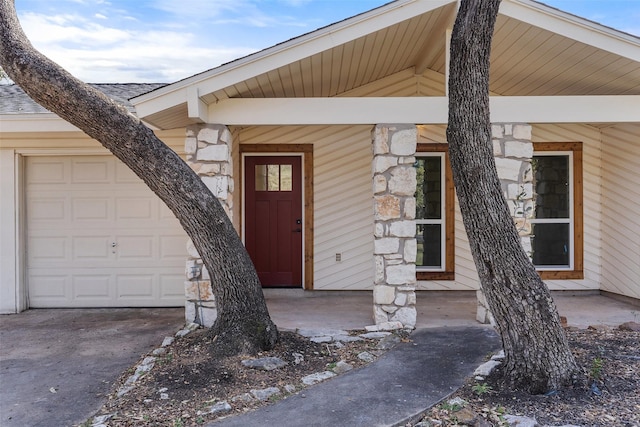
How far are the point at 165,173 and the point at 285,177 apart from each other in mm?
3279

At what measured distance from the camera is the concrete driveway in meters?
3.51

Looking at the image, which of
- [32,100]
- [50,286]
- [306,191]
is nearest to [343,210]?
[306,191]

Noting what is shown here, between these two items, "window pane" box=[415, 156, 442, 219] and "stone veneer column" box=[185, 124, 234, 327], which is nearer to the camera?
"stone veneer column" box=[185, 124, 234, 327]

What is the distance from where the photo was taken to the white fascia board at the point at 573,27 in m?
4.77

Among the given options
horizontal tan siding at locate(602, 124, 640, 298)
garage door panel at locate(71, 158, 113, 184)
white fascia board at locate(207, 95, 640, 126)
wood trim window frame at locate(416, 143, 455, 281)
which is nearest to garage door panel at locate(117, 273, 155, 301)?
garage door panel at locate(71, 158, 113, 184)

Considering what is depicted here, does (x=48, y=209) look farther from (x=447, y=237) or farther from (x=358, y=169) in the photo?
(x=447, y=237)

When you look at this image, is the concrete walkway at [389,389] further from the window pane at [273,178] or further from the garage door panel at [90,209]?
the garage door panel at [90,209]

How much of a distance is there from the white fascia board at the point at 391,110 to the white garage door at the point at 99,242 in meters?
A: 2.27

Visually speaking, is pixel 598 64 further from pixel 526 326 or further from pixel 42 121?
pixel 42 121

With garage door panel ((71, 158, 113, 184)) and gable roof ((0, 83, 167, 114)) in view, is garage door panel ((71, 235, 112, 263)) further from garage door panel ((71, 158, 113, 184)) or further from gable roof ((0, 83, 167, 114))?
gable roof ((0, 83, 167, 114))

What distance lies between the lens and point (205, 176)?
521cm

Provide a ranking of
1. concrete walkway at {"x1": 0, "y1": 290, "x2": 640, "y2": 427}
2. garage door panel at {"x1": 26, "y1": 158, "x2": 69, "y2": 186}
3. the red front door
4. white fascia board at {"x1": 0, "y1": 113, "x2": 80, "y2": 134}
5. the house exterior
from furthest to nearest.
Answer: the red front door → garage door panel at {"x1": 26, "y1": 158, "x2": 69, "y2": 186} → white fascia board at {"x1": 0, "y1": 113, "x2": 80, "y2": 134} → the house exterior → concrete walkway at {"x1": 0, "y1": 290, "x2": 640, "y2": 427}

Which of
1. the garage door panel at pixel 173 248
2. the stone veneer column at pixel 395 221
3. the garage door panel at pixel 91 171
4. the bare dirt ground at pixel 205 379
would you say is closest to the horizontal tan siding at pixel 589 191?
the stone veneer column at pixel 395 221

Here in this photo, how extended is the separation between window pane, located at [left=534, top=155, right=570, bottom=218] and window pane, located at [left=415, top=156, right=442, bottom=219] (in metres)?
1.49
